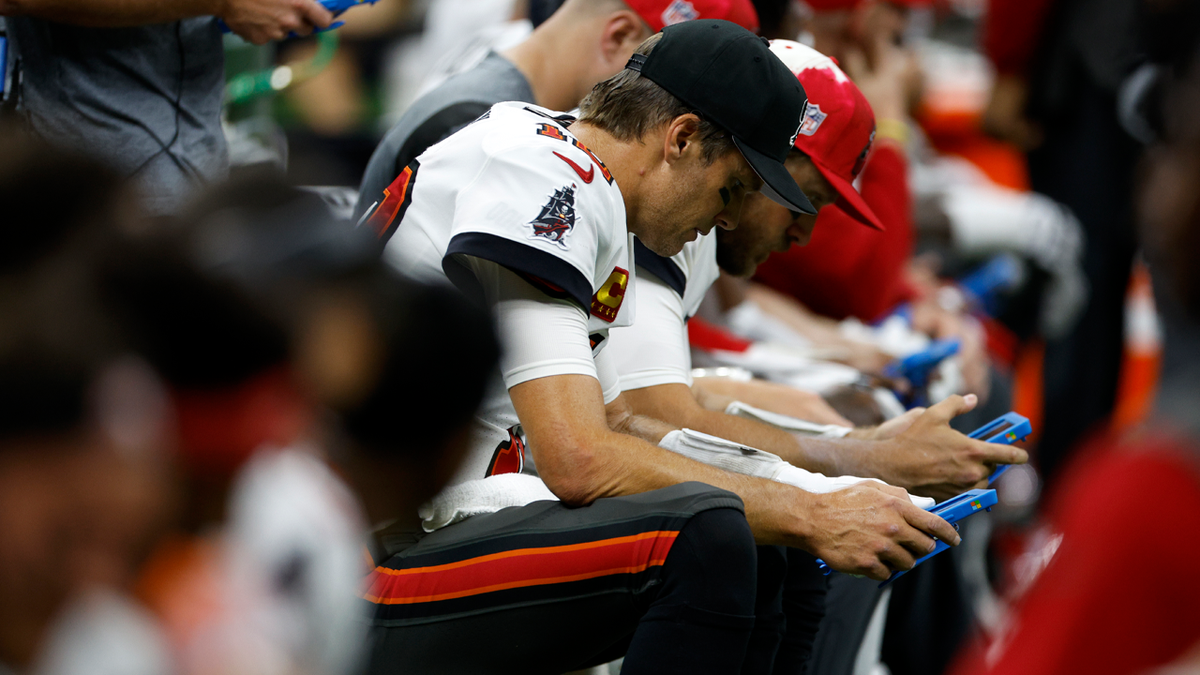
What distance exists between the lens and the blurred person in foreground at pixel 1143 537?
81 centimetres

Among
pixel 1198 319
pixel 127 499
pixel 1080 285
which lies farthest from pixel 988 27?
pixel 127 499

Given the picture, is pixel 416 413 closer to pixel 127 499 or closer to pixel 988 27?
pixel 127 499

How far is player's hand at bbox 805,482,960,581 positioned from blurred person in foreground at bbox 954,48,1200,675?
2.83 ft

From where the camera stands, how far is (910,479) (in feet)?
7.02

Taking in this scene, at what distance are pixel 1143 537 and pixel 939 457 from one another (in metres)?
1.33

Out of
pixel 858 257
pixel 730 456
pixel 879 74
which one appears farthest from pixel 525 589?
pixel 879 74

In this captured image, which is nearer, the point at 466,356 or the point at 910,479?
the point at 466,356

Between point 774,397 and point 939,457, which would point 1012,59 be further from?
point 939,457

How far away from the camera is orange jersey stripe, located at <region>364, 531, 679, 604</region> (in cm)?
170

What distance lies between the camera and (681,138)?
1960 millimetres

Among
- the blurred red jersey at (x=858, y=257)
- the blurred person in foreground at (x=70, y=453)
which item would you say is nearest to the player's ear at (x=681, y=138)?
the blurred person in foreground at (x=70, y=453)

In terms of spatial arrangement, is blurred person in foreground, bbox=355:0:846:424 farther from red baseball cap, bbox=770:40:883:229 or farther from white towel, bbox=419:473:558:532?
white towel, bbox=419:473:558:532

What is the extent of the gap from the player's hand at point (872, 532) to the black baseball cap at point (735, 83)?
20.8 inches

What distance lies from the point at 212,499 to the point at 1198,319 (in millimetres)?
738
